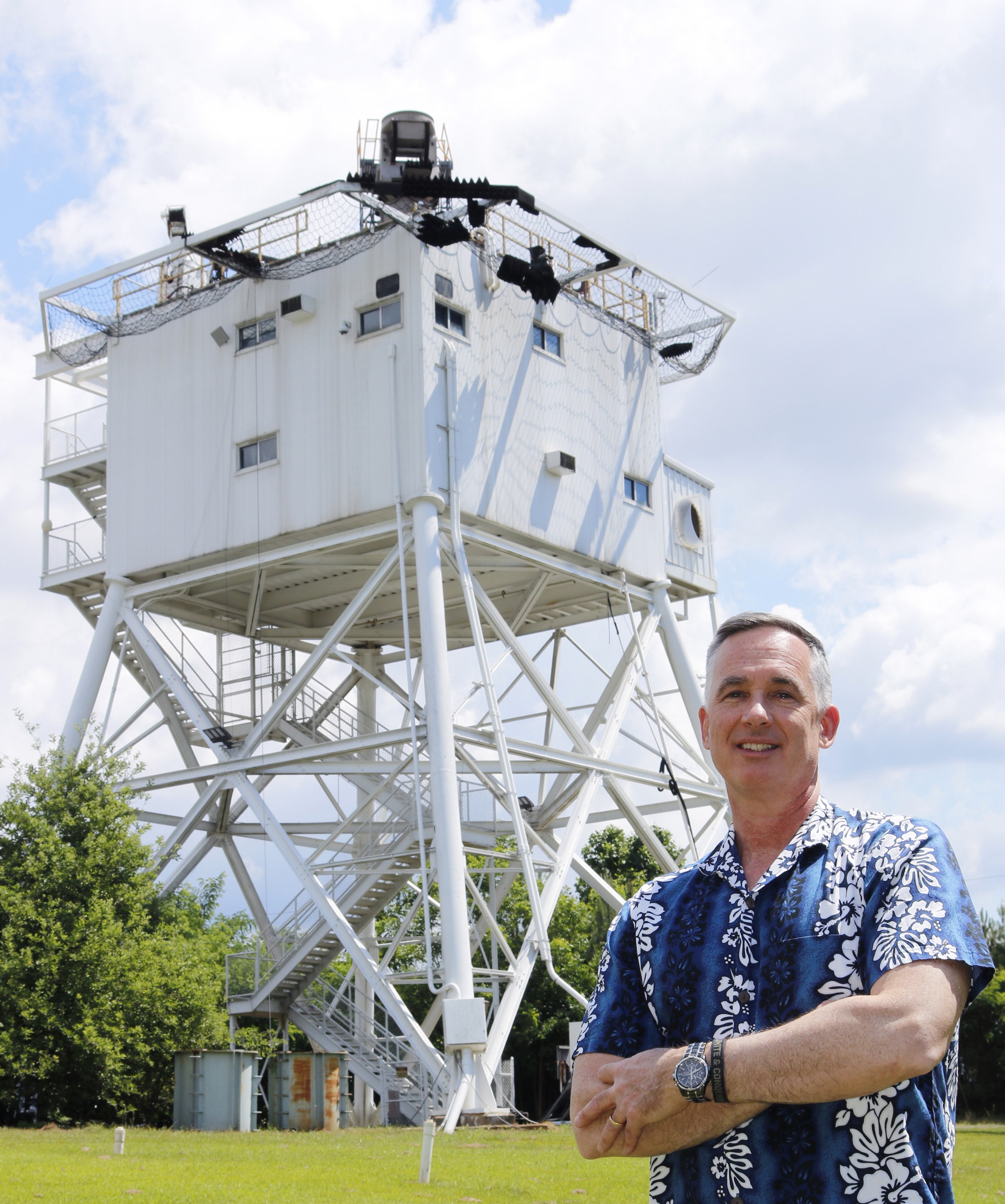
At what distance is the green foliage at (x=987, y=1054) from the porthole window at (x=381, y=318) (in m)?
32.1

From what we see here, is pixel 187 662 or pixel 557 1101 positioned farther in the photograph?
pixel 187 662

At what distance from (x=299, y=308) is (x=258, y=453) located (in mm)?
2852

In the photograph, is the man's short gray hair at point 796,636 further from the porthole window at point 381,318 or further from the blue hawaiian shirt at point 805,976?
the porthole window at point 381,318

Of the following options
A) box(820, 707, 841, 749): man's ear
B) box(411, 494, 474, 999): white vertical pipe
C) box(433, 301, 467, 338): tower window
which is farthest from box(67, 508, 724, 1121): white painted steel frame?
box(820, 707, 841, 749): man's ear

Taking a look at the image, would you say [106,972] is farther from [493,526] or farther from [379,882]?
[493,526]

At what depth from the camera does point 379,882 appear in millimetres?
31250

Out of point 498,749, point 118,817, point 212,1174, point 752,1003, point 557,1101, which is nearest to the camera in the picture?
point 752,1003

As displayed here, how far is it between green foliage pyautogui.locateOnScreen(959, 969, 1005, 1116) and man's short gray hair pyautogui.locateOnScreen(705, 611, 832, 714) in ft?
157

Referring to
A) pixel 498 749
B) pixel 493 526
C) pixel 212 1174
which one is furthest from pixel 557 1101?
pixel 493 526

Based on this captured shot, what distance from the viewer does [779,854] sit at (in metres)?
3.72

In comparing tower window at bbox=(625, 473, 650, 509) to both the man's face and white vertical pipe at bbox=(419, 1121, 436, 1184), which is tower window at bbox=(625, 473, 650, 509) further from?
the man's face

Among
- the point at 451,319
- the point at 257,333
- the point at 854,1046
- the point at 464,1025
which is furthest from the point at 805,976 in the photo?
the point at 257,333

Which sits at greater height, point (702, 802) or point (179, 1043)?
point (702, 802)

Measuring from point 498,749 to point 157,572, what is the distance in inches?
332
